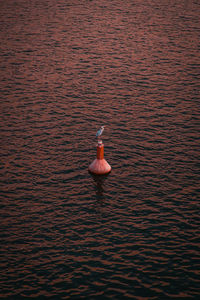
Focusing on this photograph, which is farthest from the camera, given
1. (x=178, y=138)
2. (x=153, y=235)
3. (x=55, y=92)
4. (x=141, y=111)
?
(x=55, y=92)

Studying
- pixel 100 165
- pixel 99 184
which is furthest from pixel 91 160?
pixel 99 184

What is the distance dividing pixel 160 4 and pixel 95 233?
50.0m

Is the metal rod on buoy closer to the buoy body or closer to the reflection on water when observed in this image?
the buoy body

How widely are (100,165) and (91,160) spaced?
1571 millimetres

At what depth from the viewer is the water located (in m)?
16.3

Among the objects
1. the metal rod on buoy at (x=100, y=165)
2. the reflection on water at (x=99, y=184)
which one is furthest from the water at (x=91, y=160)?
the metal rod on buoy at (x=100, y=165)

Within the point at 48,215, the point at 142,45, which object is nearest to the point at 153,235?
the point at 48,215

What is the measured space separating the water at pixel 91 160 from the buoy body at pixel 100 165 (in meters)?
0.39

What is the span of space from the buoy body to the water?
1.28ft

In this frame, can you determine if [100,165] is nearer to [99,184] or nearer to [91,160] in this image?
[99,184]

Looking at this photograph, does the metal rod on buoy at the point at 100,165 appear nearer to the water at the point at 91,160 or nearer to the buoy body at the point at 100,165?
the buoy body at the point at 100,165

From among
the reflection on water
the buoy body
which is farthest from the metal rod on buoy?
the reflection on water

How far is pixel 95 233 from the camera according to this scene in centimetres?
1838

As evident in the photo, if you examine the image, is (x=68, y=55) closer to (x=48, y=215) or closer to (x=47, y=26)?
(x=47, y=26)
